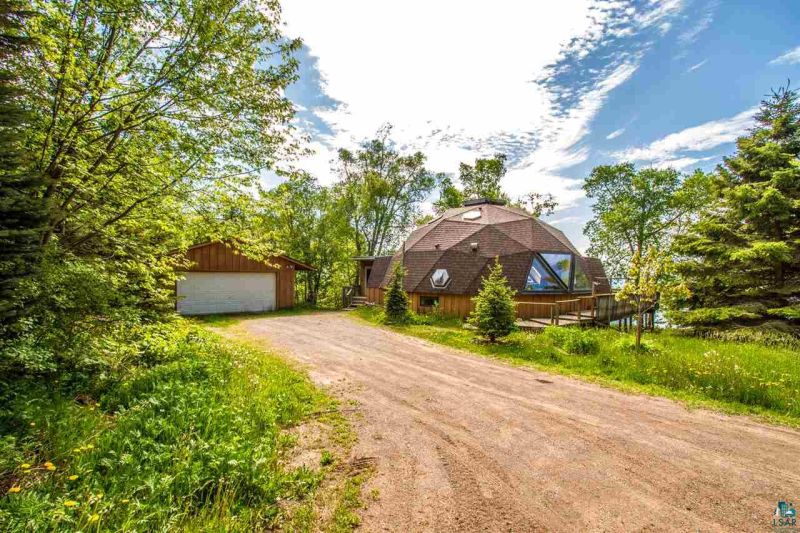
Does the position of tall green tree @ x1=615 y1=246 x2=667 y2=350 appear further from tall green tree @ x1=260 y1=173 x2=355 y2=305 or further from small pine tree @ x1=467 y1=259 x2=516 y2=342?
tall green tree @ x1=260 y1=173 x2=355 y2=305

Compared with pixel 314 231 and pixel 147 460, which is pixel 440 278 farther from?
pixel 147 460

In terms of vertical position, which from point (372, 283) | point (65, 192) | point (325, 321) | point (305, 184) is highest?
point (305, 184)

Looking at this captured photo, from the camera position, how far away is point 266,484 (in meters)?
3.18

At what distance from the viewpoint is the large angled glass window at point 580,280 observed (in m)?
16.9

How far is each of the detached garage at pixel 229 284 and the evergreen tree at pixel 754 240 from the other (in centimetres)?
1901

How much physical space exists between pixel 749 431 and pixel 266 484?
283 inches

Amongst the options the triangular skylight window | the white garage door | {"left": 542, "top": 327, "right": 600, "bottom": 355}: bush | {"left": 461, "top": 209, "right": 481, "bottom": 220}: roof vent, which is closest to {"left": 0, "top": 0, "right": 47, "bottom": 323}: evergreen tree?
{"left": 542, "top": 327, "right": 600, "bottom": 355}: bush

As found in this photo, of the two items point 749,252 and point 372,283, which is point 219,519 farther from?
point 372,283

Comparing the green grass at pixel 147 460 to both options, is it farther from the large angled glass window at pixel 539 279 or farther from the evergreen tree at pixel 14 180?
the large angled glass window at pixel 539 279

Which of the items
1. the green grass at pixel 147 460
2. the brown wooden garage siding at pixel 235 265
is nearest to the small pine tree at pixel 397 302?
the brown wooden garage siding at pixel 235 265

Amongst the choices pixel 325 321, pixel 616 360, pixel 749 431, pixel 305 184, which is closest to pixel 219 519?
pixel 749 431

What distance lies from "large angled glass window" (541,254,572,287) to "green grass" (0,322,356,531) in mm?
14977

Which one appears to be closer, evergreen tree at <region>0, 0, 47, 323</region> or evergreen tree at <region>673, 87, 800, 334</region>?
evergreen tree at <region>0, 0, 47, 323</region>

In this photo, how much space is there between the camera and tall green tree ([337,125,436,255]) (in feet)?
87.5
